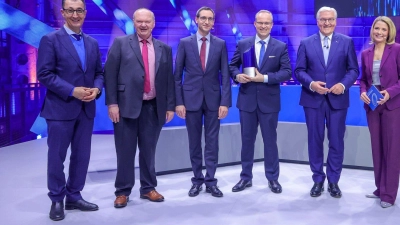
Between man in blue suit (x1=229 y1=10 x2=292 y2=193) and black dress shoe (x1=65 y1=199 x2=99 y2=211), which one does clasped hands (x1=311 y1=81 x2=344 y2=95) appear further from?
black dress shoe (x1=65 y1=199 x2=99 y2=211)

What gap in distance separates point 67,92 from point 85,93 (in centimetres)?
13

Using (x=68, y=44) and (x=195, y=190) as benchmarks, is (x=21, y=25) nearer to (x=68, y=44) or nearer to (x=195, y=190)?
(x=68, y=44)

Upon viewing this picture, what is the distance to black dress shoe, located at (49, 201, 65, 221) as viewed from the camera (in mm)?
3110

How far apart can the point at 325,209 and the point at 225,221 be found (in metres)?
0.91

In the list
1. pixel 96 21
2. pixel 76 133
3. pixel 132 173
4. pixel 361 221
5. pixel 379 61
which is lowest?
pixel 361 221

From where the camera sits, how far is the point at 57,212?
3.12m

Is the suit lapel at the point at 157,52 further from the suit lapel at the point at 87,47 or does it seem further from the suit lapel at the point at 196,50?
the suit lapel at the point at 87,47

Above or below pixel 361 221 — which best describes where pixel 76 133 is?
above

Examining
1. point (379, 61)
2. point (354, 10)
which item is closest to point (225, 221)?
point (379, 61)

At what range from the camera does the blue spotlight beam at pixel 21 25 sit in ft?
20.6

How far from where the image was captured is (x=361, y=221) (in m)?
3.05

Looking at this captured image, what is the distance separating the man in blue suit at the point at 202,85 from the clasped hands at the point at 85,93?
0.79 meters

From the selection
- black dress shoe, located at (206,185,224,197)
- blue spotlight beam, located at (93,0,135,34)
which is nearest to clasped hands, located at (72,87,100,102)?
black dress shoe, located at (206,185,224,197)

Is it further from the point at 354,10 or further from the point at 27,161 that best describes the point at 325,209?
the point at 354,10
